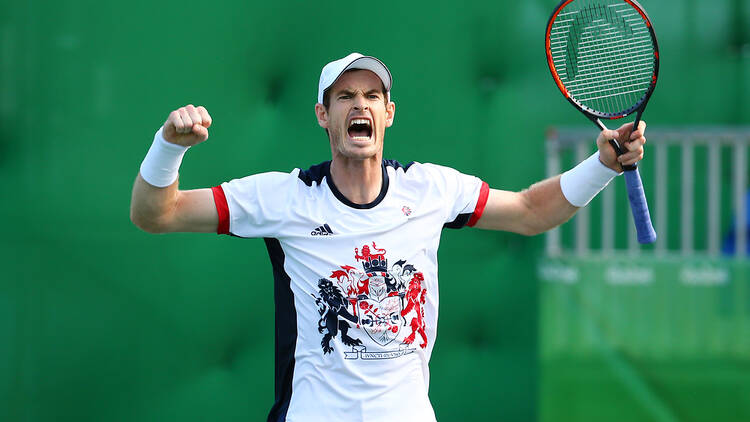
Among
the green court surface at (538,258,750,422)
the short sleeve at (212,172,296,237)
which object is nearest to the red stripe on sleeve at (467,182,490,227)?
the short sleeve at (212,172,296,237)

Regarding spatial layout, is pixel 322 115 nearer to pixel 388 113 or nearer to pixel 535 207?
pixel 388 113

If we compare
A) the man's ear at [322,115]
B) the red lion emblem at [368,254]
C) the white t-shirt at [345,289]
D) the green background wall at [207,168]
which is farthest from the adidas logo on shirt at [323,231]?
the green background wall at [207,168]

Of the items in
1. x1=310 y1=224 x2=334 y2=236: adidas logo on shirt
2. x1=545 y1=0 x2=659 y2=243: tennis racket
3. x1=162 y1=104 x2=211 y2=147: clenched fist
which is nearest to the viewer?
x1=162 y1=104 x2=211 y2=147: clenched fist

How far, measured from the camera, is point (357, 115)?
3109mm

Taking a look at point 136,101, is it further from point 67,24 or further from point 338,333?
point 338,333

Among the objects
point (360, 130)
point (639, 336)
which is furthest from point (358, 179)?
point (639, 336)

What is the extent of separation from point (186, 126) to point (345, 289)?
727mm

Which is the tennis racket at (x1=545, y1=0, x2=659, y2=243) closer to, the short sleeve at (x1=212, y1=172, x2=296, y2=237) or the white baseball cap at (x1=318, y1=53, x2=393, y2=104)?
the white baseball cap at (x1=318, y1=53, x2=393, y2=104)

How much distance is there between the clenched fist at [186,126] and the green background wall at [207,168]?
135cm

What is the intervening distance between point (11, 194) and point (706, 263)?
3273mm

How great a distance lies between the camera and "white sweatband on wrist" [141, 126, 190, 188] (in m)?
2.84

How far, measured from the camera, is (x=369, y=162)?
316 centimetres

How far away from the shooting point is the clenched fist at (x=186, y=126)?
279 cm

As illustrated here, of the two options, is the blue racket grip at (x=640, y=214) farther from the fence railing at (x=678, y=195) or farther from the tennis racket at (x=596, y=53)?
the fence railing at (x=678, y=195)
